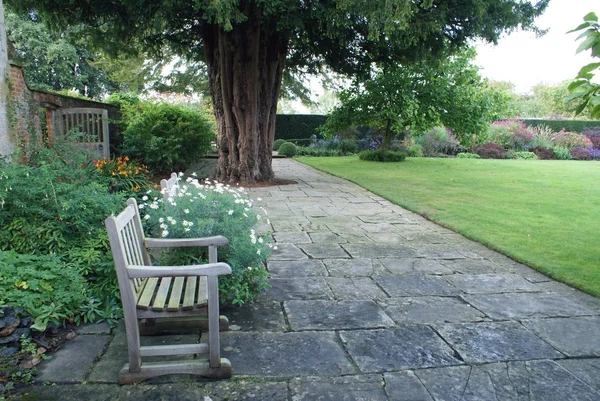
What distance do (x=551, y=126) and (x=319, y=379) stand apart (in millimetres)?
28794

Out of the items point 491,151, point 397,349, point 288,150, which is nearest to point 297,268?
point 397,349

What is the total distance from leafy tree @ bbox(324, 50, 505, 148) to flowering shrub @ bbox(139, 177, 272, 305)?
1223 centimetres

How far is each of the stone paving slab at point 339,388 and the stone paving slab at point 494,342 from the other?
0.65 metres

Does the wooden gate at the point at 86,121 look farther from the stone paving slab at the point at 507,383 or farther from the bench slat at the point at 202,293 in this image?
the stone paving slab at the point at 507,383

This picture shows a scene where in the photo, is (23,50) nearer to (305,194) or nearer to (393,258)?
(305,194)

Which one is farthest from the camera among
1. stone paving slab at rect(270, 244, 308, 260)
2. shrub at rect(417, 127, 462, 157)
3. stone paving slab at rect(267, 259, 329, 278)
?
shrub at rect(417, 127, 462, 157)

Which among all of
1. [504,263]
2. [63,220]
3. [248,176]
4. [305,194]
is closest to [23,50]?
[248,176]

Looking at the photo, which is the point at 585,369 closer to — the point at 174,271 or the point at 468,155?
the point at 174,271

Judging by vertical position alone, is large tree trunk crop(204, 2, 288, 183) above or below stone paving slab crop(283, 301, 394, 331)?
above

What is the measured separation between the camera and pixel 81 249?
132 inches

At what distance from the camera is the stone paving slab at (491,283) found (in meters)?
3.73

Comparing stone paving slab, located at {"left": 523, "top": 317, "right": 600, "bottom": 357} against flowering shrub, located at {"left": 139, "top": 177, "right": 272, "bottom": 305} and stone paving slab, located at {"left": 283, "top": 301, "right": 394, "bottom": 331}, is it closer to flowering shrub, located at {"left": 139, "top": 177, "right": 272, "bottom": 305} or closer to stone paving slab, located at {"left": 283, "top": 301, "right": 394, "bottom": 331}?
stone paving slab, located at {"left": 283, "top": 301, "right": 394, "bottom": 331}

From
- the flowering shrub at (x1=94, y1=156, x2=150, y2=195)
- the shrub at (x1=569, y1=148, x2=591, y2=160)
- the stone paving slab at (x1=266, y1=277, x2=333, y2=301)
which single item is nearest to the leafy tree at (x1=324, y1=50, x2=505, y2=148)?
the shrub at (x1=569, y1=148, x2=591, y2=160)

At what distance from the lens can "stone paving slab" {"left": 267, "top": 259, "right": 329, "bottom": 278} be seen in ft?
13.2
